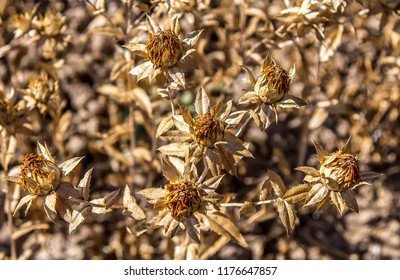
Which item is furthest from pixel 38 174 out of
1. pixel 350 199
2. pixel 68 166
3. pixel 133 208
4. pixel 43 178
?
pixel 350 199

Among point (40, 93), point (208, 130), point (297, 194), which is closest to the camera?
point (208, 130)

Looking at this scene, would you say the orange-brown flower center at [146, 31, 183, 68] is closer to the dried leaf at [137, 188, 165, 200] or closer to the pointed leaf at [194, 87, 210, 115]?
the pointed leaf at [194, 87, 210, 115]

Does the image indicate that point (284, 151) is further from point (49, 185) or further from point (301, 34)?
point (49, 185)

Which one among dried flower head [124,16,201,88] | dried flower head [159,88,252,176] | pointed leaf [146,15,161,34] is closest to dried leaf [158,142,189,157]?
dried flower head [159,88,252,176]

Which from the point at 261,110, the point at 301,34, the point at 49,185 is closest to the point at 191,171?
the point at 261,110

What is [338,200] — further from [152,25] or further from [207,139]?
[152,25]
